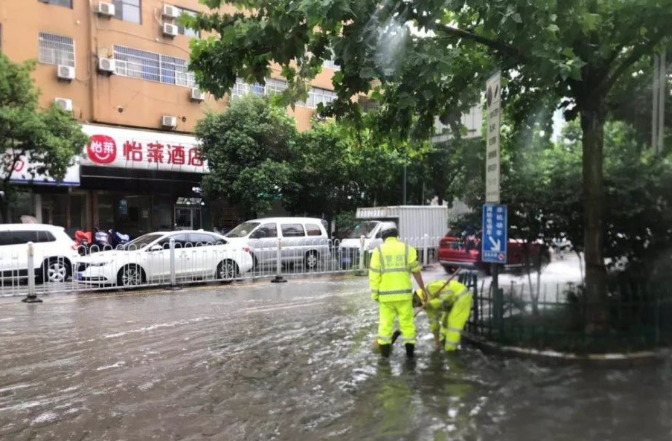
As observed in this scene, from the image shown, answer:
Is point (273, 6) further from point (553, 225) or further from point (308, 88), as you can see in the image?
point (553, 225)

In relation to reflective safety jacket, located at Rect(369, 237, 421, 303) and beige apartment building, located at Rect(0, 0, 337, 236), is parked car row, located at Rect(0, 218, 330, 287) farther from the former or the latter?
reflective safety jacket, located at Rect(369, 237, 421, 303)

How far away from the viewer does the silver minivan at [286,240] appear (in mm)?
15672

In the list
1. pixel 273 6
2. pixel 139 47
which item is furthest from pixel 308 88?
pixel 139 47

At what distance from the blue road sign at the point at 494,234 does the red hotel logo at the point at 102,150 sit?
1691 cm

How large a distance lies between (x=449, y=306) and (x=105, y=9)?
64.7 ft

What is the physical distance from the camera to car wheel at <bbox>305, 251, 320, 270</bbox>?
16.8m

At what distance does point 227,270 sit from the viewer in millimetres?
14648

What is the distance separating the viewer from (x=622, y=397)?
16.8 ft

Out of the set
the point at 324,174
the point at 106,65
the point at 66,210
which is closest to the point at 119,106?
the point at 106,65

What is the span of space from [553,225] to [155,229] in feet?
64.8

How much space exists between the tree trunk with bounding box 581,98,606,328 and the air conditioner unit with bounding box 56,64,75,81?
18.9m

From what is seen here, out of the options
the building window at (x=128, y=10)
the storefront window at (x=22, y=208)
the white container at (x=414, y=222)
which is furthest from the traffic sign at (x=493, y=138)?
the building window at (x=128, y=10)

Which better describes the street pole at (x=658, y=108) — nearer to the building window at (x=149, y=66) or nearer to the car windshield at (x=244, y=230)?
the car windshield at (x=244, y=230)

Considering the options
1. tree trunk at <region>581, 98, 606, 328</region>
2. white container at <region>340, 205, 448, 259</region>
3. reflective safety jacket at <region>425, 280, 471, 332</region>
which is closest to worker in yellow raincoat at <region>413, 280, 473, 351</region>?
reflective safety jacket at <region>425, 280, 471, 332</region>
